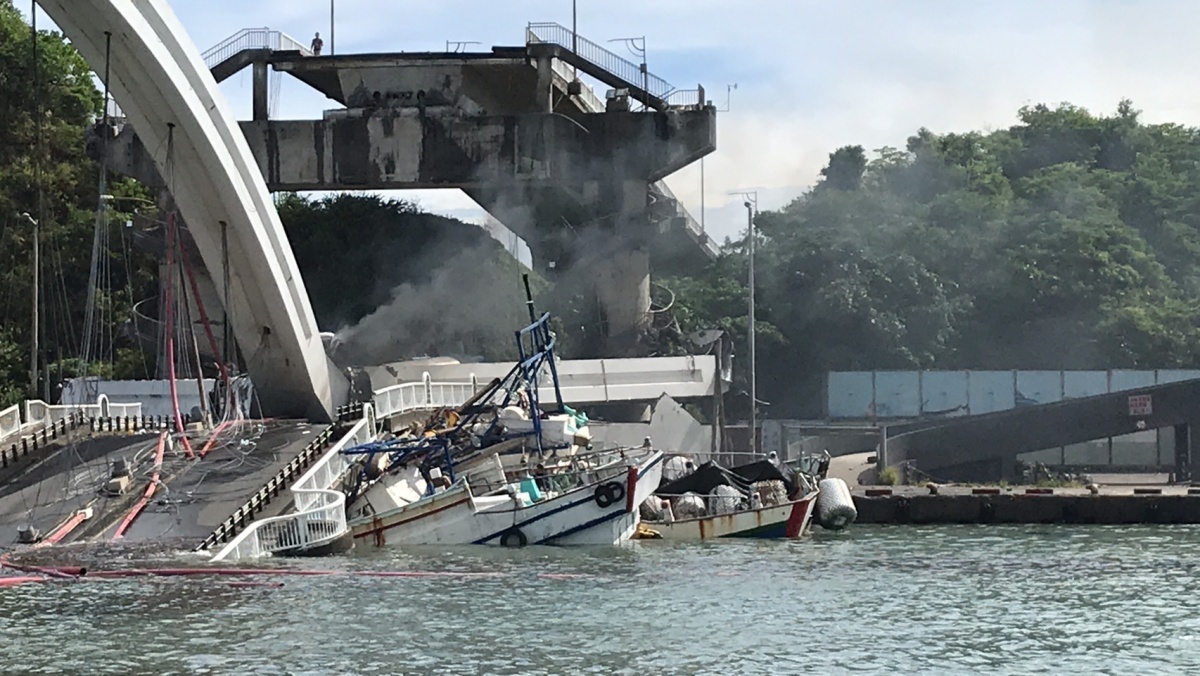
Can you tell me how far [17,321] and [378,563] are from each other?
1822 inches

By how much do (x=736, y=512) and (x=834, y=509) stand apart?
3.81 metres

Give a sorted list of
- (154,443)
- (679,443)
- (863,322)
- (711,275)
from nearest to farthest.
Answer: (154,443), (679,443), (863,322), (711,275)

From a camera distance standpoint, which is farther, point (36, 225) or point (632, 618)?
point (36, 225)

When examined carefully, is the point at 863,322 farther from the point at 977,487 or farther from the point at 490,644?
the point at 490,644

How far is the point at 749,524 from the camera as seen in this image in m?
49.2

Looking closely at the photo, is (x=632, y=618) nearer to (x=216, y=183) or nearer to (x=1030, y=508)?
(x=216, y=183)

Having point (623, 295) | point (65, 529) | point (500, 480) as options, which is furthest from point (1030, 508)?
point (65, 529)

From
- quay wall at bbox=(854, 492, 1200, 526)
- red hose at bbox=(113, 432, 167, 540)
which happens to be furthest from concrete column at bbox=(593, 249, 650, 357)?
red hose at bbox=(113, 432, 167, 540)

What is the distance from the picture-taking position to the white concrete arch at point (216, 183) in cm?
4566

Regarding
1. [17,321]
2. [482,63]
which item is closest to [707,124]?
[482,63]

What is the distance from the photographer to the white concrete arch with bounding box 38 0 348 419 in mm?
45656

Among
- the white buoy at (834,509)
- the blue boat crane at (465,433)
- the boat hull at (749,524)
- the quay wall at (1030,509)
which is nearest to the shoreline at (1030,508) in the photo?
the quay wall at (1030,509)

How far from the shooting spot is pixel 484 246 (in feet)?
268

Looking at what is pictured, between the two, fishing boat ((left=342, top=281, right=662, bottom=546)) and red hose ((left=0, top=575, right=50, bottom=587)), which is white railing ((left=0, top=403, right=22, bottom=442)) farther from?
red hose ((left=0, top=575, right=50, bottom=587))
